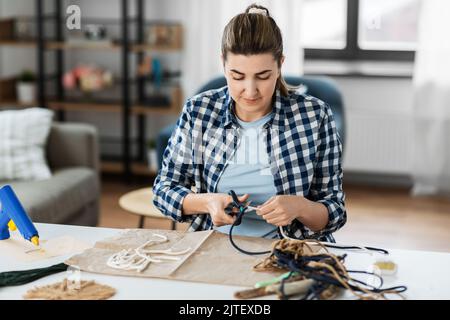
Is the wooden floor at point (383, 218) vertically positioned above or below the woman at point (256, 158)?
below

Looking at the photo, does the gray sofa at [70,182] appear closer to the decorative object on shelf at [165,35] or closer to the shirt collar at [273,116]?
the decorative object on shelf at [165,35]

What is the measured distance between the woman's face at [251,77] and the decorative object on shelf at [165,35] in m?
2.77

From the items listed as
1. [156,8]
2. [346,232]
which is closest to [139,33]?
[156,8]

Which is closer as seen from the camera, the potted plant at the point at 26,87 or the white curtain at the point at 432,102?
the white curtain at the point at 432,102

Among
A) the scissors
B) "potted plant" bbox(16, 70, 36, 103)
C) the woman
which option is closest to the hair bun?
the woman

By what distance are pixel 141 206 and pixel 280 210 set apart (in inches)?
66.4

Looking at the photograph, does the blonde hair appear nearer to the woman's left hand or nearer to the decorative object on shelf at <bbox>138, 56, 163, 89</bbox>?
the woman's left hand

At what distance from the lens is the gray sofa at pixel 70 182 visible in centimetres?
335

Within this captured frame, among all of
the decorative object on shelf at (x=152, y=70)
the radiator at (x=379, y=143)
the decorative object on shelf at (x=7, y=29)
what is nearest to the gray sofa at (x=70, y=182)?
the decorative object on shelf at (x=152, y=70)

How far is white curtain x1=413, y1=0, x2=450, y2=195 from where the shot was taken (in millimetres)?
4445

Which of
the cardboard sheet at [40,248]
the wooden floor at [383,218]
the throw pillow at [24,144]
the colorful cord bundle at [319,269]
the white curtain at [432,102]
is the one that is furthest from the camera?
the white curtain at [432,102]
